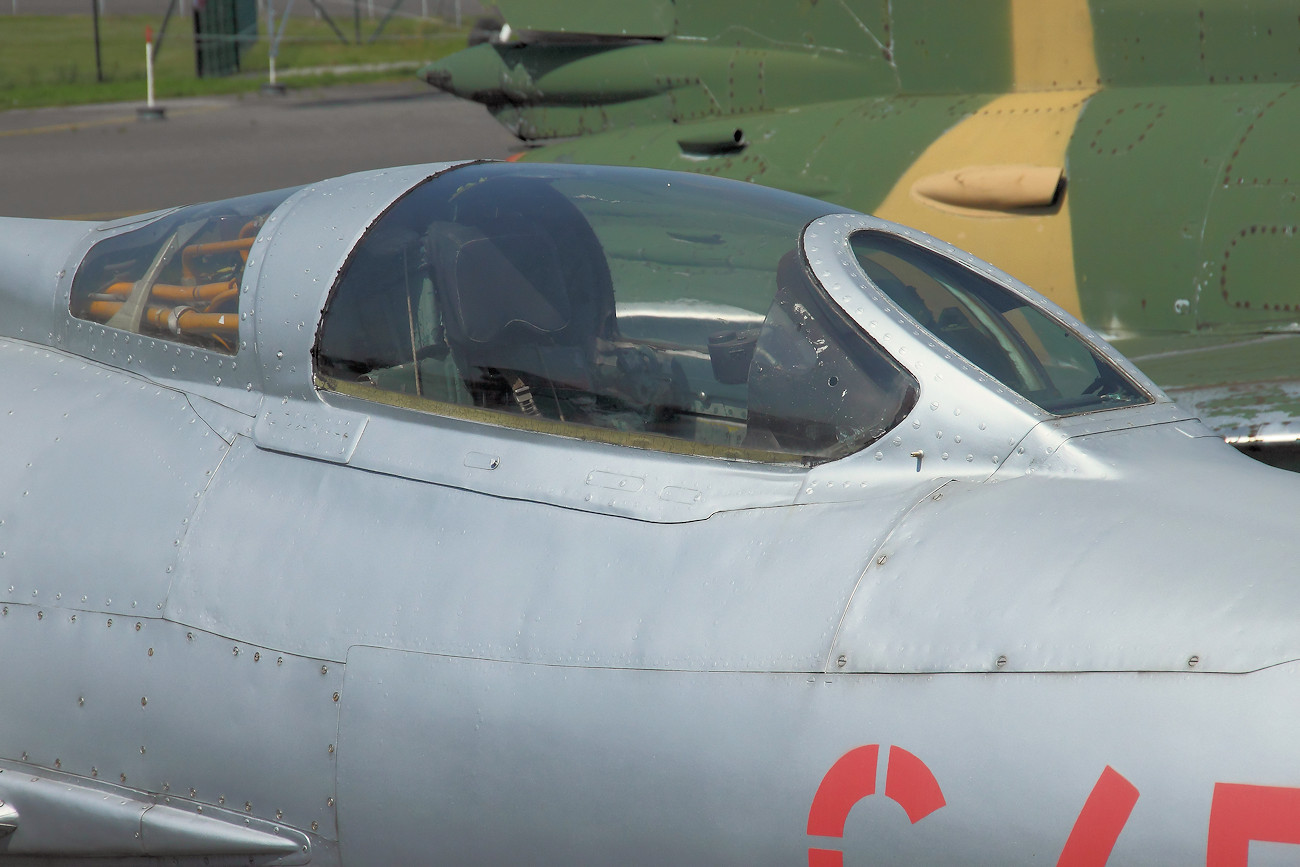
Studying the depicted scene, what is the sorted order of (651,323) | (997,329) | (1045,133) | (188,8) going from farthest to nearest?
(188,8) → (1045,133) → (651,323) → (997,329)

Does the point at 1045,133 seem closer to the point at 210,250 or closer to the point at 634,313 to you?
the point at 634,313

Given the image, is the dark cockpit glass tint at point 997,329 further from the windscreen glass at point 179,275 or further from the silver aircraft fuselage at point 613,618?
the windscreen glass at point 179,275

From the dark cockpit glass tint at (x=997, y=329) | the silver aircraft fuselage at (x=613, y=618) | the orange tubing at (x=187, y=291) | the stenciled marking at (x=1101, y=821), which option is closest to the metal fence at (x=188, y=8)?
the orange tubing at (x=187, y=291)

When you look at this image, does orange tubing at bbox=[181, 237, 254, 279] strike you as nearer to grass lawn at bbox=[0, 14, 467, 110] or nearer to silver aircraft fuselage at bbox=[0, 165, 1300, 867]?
silver aircraft fuselage at bbox=[0, 165, 1300, 867]

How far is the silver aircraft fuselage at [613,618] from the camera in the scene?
198 centimetres

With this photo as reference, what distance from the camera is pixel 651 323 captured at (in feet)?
9.48

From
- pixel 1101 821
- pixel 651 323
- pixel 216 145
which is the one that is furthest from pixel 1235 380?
pixel 216 145

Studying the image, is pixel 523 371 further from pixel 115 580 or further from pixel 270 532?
pixel 115 580

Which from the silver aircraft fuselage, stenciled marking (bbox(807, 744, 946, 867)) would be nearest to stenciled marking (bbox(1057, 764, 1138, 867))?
the silver aircraft fuselage

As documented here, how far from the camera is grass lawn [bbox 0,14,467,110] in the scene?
21859 millimetres

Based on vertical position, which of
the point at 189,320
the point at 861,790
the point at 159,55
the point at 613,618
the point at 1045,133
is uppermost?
the point at 159,55

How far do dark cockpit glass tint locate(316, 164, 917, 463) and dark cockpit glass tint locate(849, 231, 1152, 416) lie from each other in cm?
18

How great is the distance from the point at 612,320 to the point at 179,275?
1.27 metres

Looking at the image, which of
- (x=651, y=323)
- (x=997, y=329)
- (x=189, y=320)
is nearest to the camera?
(x=997, y=329)
